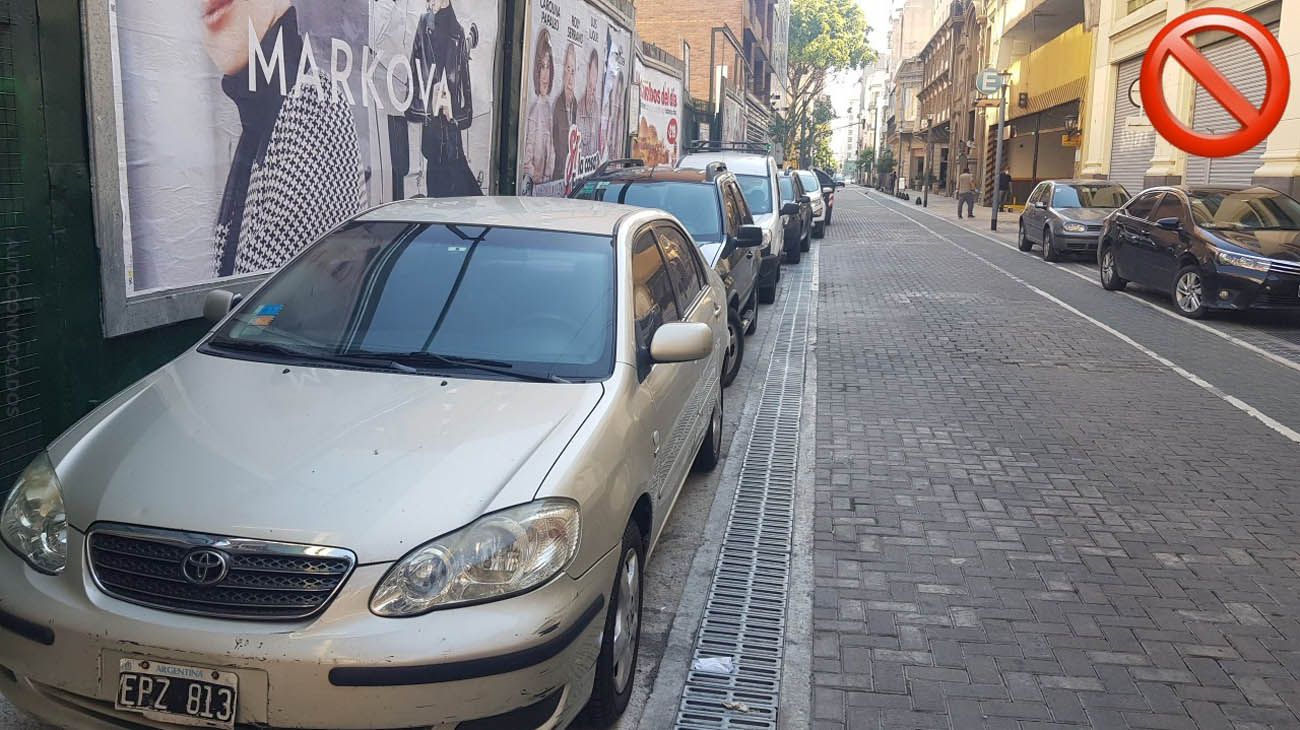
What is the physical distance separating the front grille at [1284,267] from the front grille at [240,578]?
12374 mm

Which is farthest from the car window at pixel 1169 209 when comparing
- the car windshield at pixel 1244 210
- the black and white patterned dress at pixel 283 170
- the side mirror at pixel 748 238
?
the black and white patterned dress at pixel 283 170

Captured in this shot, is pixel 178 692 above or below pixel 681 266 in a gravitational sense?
Answer: below

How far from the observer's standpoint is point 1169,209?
1448cm

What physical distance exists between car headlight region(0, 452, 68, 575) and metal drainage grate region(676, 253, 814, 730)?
1.98 m

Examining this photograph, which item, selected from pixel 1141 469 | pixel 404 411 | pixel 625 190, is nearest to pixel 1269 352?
pixel 1141 469

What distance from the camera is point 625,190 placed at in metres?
10.6

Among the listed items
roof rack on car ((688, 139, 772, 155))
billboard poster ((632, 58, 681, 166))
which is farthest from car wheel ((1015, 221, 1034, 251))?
billboard poster ((632, 58, 681, 166))

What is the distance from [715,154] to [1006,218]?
72.8 feet

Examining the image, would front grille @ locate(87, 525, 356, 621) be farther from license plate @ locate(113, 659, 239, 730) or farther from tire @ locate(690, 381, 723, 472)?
tire @ locate(690, 381, 723, 472)

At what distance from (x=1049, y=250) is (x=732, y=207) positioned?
11903mm

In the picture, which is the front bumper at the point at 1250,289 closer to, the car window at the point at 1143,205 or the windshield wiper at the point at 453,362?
the car window at the point at 1143,205

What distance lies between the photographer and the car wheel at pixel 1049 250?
20422 mm

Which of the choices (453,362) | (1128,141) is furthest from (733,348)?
(1128,141)
